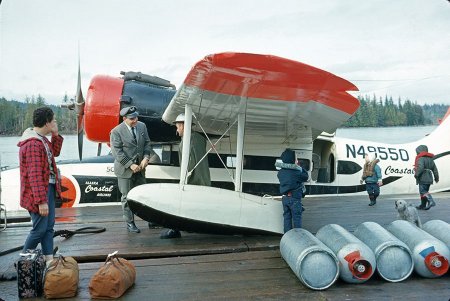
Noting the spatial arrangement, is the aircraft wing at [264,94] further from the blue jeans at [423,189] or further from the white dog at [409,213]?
the blue jeans at [423,189]

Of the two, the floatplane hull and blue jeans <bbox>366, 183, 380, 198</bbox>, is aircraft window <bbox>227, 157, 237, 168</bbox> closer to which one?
the floatplane hull

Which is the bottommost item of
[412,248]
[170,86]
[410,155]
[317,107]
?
[412,248]

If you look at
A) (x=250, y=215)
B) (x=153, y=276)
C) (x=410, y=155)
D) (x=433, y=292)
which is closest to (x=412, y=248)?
(x=433, y=292)

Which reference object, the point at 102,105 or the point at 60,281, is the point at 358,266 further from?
the point at 102,105

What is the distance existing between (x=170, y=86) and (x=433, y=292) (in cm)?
621

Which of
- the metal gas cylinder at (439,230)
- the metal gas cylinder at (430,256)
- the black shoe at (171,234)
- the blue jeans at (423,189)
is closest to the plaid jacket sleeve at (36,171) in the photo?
the black shoe at (171,234)

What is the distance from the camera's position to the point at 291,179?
5.16 m

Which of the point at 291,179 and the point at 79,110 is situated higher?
the point at 79,110

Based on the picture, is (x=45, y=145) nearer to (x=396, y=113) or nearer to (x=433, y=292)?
(x=433, y=292)

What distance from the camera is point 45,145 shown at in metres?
3.68

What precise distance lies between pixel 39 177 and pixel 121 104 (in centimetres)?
444

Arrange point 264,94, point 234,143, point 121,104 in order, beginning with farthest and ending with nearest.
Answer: point 234,143, point 121,104, point 264,94

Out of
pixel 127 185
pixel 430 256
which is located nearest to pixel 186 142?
pixel 127 185

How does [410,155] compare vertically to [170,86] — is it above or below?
below
